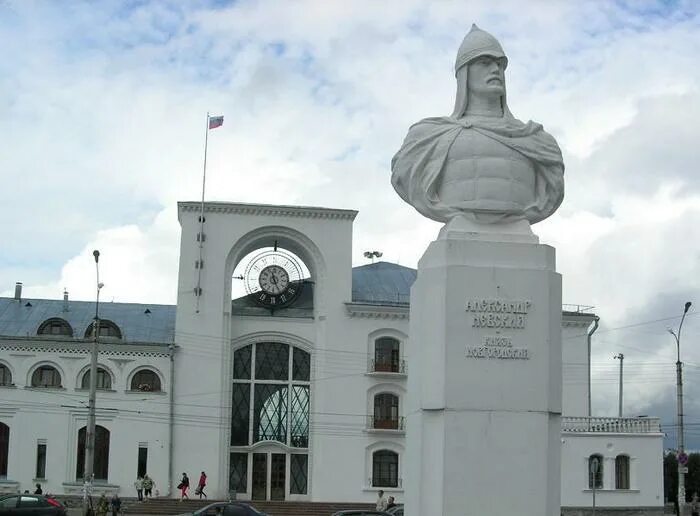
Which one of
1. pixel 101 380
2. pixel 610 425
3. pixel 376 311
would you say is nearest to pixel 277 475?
pixel 376 311

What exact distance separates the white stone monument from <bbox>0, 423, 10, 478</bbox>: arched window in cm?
3520

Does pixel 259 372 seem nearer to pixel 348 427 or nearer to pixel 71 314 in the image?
pixel 348 427

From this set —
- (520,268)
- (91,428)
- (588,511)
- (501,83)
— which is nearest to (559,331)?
(520,268)

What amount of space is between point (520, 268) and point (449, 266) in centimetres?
84

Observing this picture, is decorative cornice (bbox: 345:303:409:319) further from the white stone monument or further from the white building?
the white stone monument

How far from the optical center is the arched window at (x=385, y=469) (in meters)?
46.3

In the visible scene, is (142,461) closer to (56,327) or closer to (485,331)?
(56,327)

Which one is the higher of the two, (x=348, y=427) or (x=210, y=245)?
(x=210, y=245)

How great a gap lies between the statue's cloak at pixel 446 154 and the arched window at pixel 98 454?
34423 millimetres

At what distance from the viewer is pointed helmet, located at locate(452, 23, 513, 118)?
13469 millimetres

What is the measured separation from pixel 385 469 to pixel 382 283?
28.3 feet

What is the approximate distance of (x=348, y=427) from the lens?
46.4 metres

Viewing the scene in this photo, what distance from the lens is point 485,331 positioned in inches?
492

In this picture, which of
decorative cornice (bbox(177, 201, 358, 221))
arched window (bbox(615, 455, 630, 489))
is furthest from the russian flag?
arched window (bbox(615, 455, 630, 489))
